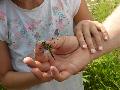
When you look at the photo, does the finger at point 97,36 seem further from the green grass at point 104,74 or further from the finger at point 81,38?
the green grass at point 104,74

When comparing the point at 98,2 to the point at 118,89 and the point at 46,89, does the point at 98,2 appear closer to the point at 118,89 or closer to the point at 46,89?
the point at 118,89

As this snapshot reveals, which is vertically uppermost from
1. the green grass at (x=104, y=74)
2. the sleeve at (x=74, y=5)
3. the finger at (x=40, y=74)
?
the sleeve at (x=74, y=5)

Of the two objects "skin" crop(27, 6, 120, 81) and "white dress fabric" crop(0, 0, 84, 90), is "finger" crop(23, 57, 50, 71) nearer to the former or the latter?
"skin" crop(27, 6, 120, 81)

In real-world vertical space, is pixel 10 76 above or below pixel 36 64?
below

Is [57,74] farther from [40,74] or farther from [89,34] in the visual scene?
[89,34]

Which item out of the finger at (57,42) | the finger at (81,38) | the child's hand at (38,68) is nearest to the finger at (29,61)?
the child's hand at (38,68)

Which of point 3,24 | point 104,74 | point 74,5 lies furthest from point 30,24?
point 104,74
